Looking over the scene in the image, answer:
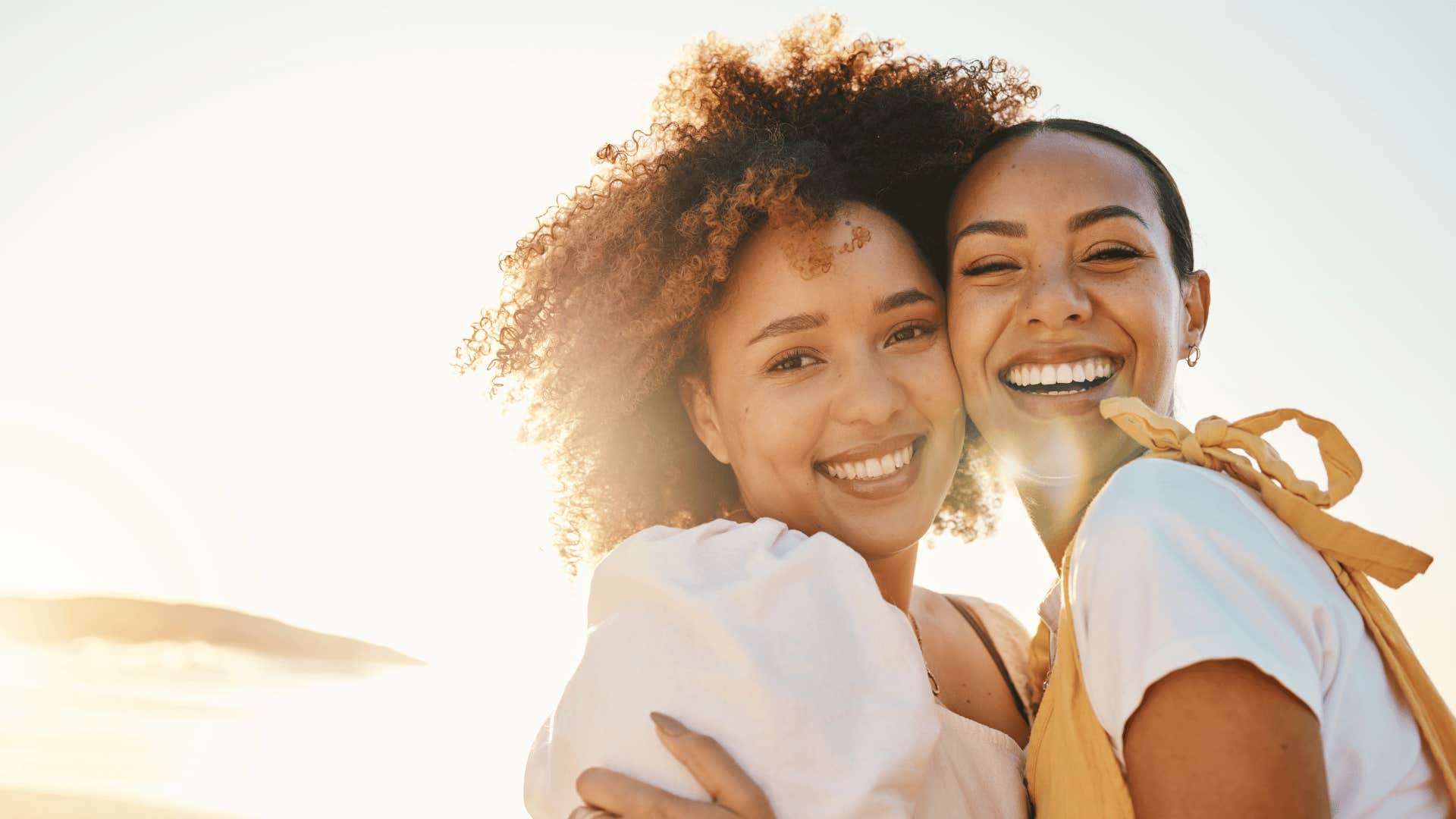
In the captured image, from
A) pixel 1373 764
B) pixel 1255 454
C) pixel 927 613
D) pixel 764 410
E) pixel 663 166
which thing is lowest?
pixel 1373 764

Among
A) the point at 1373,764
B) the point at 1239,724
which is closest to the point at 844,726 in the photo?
the point at 1239,724

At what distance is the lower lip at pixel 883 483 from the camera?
124 inches

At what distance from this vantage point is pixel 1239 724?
5.43 feet

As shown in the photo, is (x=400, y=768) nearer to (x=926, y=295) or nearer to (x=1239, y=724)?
(x=926, y=295)

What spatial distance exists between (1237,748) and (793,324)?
5.65ft

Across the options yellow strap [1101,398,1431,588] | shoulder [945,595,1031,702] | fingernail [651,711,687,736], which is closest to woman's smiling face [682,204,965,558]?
shoulder [945,595,1031,702]

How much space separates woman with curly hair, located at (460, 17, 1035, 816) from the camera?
7.00 ft

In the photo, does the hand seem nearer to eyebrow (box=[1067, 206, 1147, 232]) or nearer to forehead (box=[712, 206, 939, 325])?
forehead (box=[712, 206, 939, 325])

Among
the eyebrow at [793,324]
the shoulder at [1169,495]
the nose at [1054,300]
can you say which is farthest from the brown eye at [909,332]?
the shoulder at [1169,495]

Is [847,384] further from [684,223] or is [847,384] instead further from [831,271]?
[684,223]

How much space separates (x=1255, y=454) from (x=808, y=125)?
1.95m

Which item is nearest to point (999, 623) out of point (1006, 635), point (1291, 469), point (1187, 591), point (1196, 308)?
point (1006, 635)

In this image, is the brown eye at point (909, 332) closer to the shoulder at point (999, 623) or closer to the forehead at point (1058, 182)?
the forehead at point (1058, 182)

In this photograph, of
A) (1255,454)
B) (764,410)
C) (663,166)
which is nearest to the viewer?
(1255,454)
